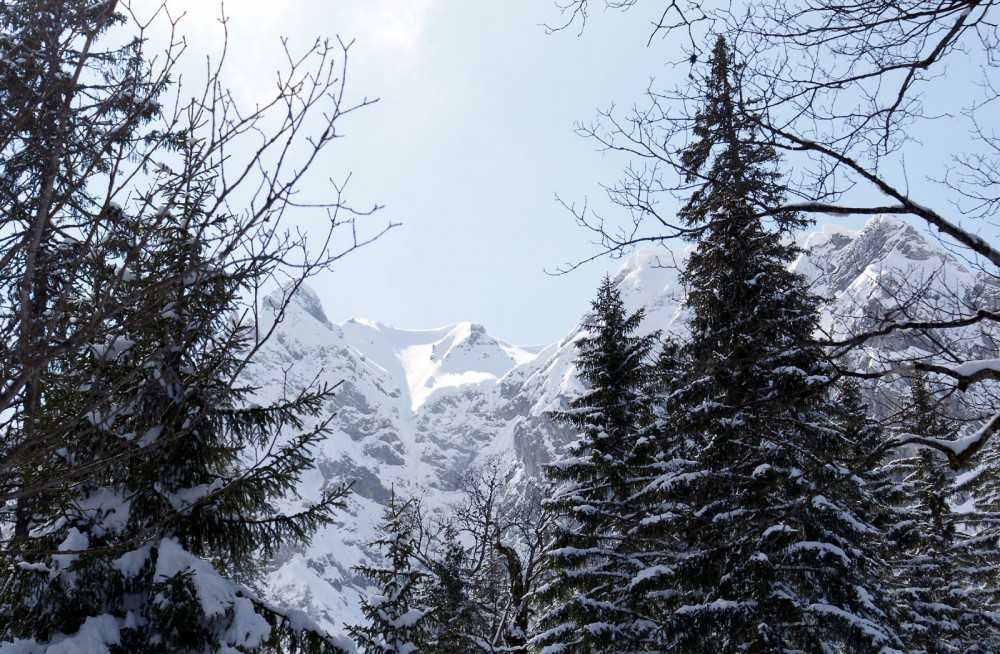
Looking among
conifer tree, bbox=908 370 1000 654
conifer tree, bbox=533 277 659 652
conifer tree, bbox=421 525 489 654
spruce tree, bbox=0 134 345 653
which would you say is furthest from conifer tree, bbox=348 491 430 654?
conifer tree, bbox=908 370 1000 654

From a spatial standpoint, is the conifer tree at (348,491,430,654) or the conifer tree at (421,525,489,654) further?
the conifer tree at (421,525,489,654)

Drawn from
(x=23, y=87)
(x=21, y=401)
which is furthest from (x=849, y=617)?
(x=23, y=87)

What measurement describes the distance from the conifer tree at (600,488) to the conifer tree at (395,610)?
80.9 inches

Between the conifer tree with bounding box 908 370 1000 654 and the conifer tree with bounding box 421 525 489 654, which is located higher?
the conifer tree with bounding box 908 370 1000 654

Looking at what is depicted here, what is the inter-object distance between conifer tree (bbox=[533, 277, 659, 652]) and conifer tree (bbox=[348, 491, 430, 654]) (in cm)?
205

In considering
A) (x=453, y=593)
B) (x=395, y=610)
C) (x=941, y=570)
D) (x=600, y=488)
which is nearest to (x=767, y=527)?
(x=600, y=488)

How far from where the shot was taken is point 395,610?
10.1m

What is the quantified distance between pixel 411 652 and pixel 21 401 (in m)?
7.25

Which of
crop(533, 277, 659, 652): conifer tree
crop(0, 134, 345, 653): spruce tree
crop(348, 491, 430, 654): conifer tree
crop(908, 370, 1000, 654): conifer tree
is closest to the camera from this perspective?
crop(0, 134, 345, 653): spruce tree

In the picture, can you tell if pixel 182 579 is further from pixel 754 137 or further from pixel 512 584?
pixel 512 584

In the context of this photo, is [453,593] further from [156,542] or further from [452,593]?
[156,542]

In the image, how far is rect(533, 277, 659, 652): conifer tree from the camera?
10484mm

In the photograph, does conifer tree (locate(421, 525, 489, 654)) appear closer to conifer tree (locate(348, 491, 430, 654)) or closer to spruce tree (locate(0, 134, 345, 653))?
conifer tree (locate(348, 491, 430, 654))

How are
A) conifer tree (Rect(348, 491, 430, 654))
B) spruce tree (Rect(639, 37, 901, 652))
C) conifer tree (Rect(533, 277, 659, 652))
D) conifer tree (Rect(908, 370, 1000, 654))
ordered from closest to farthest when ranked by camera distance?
spruce tree (Rect(639, 37, 901, 652)), conifer tree (Rect(348, 491, 430, 654)), conifer tree (Rect(533, 277, 659, 652)), conifer tree (Rect(908, 370, 1000, 654))
